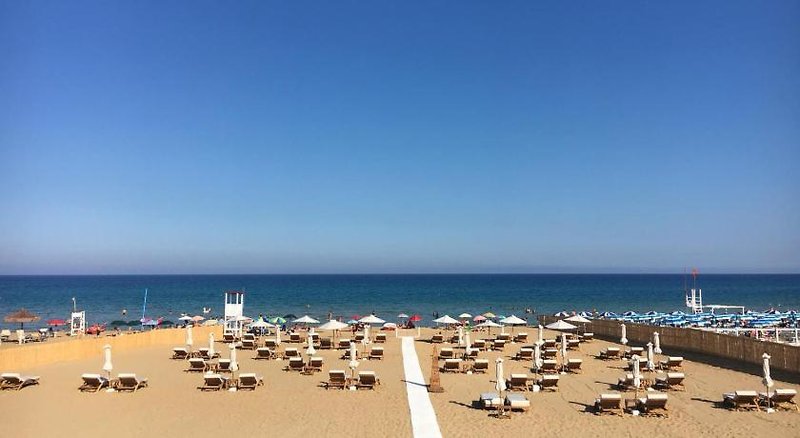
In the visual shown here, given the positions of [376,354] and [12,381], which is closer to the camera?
[12,381]

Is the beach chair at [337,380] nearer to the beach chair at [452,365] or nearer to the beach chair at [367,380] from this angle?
the beach chair at [367,380]

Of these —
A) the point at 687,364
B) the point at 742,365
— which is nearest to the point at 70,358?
the point at 687,364

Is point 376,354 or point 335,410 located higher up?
point 376,354

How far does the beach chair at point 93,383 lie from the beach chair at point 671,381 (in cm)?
1287

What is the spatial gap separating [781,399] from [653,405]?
105 inches

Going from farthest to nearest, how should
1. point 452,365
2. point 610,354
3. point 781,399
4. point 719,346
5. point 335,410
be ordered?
point 610,354
point 719,346
point 452,365
point 335,410
point 781,399

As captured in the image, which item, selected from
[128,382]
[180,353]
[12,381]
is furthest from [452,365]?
[12,381]

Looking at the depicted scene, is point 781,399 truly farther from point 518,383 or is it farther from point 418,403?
point 418,403

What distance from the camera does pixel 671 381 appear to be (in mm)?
14195

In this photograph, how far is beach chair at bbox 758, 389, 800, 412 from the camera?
12.0 meters

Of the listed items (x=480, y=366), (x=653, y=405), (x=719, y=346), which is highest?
(x=719, y=346)

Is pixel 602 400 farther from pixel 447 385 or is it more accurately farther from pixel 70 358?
pixel 70 358

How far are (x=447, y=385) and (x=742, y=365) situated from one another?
8.66 metres

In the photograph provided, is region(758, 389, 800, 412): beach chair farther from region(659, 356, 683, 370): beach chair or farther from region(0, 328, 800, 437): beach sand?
region(659, 356, 683, 370): beach chair
